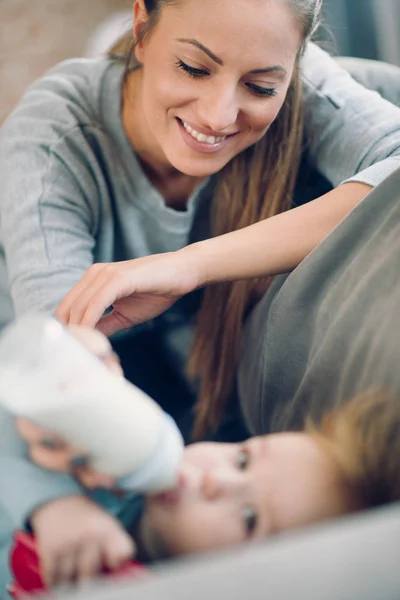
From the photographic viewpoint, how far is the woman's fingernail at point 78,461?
0.35m

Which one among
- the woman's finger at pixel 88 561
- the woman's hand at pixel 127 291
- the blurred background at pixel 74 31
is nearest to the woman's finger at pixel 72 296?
the woman's hand at pixel 127 291

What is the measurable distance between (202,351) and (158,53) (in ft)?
1.24

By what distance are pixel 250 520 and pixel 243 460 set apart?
0.04 m

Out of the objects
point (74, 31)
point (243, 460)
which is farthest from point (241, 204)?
point (74, 31)

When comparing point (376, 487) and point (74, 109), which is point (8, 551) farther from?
point (74, 109)

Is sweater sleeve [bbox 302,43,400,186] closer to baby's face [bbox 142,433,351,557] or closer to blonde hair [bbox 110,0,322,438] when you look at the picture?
blonde hair [bbox 110,0,322,438]

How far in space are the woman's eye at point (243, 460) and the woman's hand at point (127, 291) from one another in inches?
7.1

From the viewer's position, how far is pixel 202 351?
801 mm

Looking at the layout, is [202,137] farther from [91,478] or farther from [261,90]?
[91,478]

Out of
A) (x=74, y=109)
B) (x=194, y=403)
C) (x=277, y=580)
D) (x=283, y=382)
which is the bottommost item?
(x=194, y=403)

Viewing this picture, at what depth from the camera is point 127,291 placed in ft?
1.82

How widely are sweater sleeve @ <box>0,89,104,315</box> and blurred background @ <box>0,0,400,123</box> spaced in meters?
0.44

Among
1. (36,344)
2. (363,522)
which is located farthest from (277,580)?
→ (36,344)

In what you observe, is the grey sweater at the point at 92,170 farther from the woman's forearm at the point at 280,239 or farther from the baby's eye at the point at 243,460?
the baby's eye at the point at 243,460
